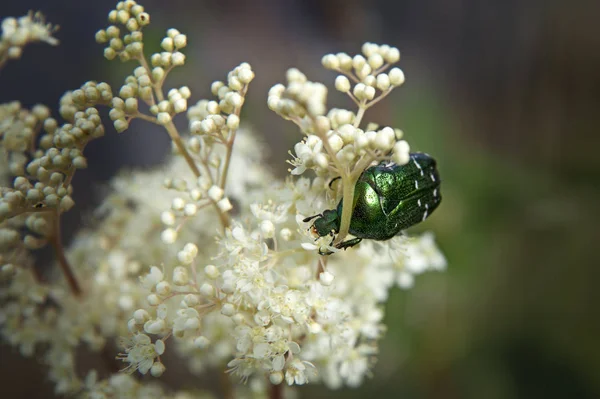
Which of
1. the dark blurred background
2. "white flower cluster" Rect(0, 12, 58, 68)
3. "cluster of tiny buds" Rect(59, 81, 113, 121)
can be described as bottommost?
the dark blurred background

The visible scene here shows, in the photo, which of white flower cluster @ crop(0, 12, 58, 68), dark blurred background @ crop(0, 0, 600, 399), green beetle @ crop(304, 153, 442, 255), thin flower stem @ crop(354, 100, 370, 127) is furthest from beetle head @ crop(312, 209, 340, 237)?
dark blurred background @ crop(0, 0, 600, 399)

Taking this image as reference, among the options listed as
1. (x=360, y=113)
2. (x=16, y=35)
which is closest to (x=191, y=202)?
(x=360, y=113)

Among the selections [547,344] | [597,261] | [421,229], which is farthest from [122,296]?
[597,261]

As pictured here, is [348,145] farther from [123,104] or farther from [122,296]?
[122,296]

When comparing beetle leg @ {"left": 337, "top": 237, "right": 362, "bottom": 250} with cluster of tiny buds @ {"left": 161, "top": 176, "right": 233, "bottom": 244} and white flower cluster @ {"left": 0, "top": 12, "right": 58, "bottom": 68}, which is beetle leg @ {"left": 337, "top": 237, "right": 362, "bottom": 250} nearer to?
cluster of tiny buds @ {"left": 161, "top": 176, "right": 233, "bottom": 244}

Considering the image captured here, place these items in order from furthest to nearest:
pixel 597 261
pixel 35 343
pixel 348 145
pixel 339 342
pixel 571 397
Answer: pixel 597 261 → pixel 571 397 → pixel 35 343 → pixel 339 342 → pixel 348 145

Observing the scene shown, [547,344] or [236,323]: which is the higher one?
[236,323]

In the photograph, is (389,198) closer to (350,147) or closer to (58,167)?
(350,147)
